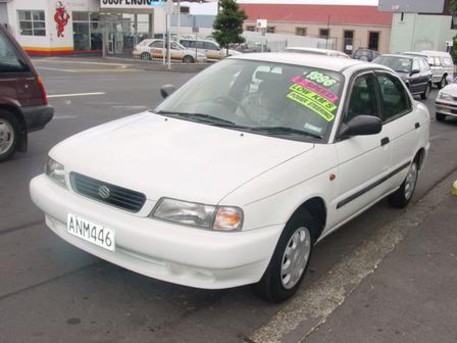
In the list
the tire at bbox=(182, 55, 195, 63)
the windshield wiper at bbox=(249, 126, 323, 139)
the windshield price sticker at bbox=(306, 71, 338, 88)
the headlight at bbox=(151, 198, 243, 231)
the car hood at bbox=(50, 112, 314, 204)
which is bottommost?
the tire at bbox=(182, 55, 195, 63)

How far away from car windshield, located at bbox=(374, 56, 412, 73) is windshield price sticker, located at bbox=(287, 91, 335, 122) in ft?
50.1

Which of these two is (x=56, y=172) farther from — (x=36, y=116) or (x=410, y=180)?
(x=410, y=180)

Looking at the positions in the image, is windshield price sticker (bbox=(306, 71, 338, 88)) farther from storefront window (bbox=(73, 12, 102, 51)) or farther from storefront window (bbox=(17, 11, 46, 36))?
storefront window (bbox=(73, 12, 102, 51))

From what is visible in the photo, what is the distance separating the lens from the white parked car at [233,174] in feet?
10.5

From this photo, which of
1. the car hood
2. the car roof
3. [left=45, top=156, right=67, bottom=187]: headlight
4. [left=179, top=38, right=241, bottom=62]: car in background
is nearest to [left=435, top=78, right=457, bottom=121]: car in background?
the car roof

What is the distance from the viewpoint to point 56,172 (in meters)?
3.87

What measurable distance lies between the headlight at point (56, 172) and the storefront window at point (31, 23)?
32.7 meters

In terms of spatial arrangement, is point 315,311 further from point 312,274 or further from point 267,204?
point 267,204

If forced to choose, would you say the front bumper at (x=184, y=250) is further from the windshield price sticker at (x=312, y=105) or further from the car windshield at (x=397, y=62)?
the car windshield at (x=397, y=62)

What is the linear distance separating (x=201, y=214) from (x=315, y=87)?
172 cm

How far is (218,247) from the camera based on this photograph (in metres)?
3.11

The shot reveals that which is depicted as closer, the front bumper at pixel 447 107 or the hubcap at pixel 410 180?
the hubcap at pixel 410 180

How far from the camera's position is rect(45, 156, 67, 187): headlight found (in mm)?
3794

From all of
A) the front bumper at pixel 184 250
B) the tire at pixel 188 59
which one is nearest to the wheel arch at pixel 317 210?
the front bumper at pixel 184 250
